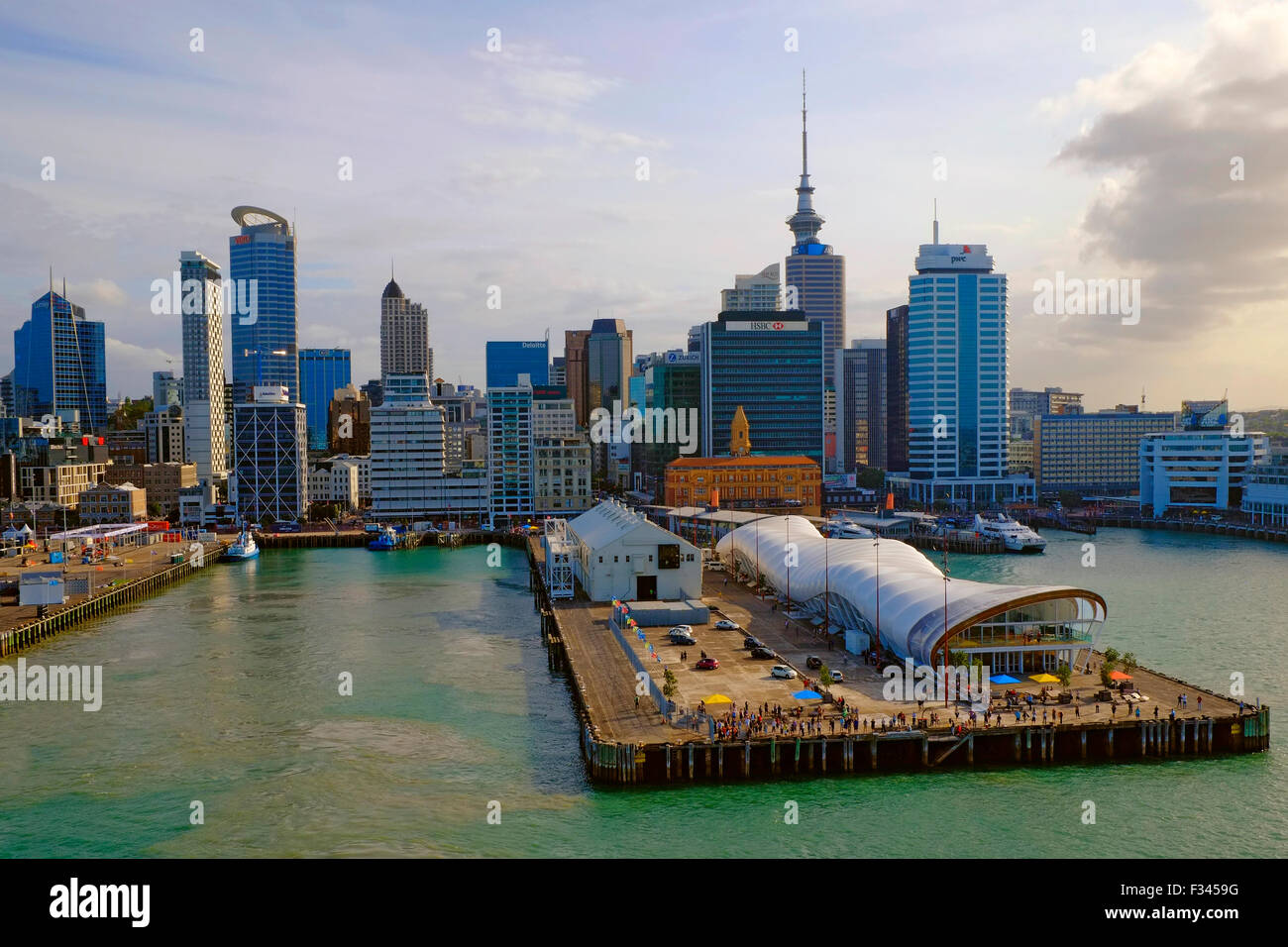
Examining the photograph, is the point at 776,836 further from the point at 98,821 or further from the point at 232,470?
the point at 232,470

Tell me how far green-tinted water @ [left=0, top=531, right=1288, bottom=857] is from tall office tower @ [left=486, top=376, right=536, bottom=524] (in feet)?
243

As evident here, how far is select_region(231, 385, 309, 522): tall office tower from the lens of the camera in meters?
133

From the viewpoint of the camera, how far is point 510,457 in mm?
134625

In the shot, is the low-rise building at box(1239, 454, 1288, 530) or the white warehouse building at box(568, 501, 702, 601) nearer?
the white warehouse building at box(568, 501, 702, 601)

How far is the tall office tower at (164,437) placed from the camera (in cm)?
18350

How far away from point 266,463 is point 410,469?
18151 mm

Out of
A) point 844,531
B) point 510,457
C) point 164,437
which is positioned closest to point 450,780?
point 844,531

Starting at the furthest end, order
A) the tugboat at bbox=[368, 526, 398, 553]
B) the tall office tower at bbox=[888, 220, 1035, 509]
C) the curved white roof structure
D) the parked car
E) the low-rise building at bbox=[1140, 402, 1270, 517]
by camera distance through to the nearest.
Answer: the tall office tower at bbox=[888, 220, 1035, 509] < the low-rise building at bbox=[1140, 402, 1270, 517] < the tugboat at bbox=[368, 526, 398, 553] < the parked car < the curved white roof structure

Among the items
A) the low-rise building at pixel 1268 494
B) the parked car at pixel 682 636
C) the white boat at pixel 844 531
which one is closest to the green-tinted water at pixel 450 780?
the parked car at pixel 682 636

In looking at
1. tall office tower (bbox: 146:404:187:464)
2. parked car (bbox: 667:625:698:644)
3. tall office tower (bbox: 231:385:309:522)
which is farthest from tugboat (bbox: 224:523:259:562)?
tall office tower (bbox: 146:404:187:464)

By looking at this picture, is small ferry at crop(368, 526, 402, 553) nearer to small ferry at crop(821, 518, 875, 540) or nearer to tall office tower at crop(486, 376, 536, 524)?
tall office tower at crop(486, 376, 536, 524)

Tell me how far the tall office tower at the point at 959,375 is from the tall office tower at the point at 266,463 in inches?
3462

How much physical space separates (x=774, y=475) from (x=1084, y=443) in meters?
82.3
